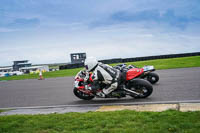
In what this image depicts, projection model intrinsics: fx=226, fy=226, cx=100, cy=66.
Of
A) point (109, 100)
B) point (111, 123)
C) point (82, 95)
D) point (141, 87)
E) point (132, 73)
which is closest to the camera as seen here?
point (111, 123)

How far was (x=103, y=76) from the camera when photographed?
788cm

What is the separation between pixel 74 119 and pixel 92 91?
2821 millimetres

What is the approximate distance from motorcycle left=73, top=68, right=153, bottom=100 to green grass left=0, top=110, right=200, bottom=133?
88.6 inches

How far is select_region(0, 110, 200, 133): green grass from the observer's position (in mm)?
4277

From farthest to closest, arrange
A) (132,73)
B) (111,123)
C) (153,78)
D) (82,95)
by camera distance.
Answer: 1. (153,78)
2. (82,95)
3. (132,73)
4. (111,123)

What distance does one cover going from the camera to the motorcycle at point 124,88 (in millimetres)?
7807

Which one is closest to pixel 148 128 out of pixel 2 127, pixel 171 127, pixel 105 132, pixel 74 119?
pixel 171 127

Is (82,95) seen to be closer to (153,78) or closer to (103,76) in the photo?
(103,76)

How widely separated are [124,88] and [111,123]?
10.5 feet

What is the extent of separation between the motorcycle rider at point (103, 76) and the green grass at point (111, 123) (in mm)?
2173

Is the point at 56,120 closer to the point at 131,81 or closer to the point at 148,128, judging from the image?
the point at 148,128

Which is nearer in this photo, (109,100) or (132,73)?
(109,100)

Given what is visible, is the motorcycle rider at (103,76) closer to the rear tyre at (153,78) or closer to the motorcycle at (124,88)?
the motorcycle at (124,88)

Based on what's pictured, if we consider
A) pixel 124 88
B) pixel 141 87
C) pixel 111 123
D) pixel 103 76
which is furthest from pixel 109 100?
pixel 111 123
